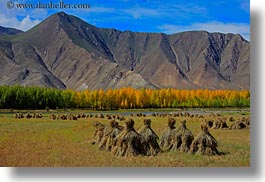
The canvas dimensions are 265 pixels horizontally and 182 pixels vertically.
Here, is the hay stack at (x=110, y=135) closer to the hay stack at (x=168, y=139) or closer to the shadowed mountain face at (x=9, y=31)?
the hay stack at (x=168, y=139)

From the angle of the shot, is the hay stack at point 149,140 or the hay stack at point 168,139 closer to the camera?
the hay stack at point 149,140

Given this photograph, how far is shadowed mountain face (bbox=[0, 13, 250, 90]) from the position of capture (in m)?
9.44

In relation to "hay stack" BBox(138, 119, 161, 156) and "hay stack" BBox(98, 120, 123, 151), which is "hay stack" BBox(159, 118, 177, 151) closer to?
"hay stack" BBox(138, 119, 161, 156)

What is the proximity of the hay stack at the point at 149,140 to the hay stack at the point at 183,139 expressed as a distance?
354mm

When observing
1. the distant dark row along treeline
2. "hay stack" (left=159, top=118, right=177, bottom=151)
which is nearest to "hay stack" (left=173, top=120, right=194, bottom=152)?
"hay stack" (left=159, top=118, right=177, bottom=151)

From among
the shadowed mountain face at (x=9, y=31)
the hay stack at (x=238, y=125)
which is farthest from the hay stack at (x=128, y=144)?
the shadowed mountain face at (x=9, y=31)

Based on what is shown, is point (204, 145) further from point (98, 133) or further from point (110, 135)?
point (98, 133)

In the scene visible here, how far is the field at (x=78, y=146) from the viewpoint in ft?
28.4

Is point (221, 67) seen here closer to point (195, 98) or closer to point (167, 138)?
point (195, 98)

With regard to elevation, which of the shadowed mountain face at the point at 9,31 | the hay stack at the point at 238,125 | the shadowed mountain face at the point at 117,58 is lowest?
the hay stack at the point at 238,125

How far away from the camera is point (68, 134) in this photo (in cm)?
933

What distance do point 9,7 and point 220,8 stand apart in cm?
378

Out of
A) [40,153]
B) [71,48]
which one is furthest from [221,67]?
[40,153]

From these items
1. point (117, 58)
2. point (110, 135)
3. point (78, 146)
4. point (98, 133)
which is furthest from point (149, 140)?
point (117, 58)
